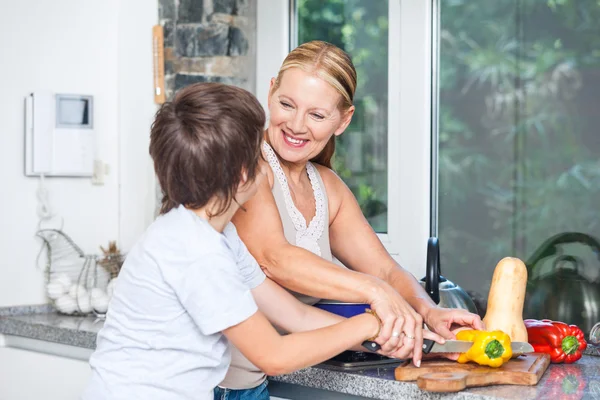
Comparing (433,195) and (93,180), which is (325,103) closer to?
(433,195)

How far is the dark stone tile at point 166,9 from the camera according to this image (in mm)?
2748

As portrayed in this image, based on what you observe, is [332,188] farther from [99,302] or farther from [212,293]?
[99,302]

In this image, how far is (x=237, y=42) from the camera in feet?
9.00

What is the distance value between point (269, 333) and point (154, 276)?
208mm

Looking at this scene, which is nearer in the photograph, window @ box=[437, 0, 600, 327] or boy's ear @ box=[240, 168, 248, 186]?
boy's ear @ box=[240, 168, 248, 186]

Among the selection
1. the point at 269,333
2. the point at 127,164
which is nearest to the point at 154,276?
the point at 269,333

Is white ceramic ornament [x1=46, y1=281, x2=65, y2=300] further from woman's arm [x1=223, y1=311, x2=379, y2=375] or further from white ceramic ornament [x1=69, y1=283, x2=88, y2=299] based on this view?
woman's arm [x1=223, y1=311, x2=379, y2=375]

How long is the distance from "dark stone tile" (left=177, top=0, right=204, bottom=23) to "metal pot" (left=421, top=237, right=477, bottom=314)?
1.16 metres

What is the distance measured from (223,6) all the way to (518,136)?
1.02 meters

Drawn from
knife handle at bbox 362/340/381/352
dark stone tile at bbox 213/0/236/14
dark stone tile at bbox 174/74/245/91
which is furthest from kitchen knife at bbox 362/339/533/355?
dark stone tile at bbox 213/0/236/14

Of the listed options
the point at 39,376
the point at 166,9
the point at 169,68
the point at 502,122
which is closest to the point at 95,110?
the point at 169,68

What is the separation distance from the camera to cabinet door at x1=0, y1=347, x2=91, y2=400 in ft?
7.91

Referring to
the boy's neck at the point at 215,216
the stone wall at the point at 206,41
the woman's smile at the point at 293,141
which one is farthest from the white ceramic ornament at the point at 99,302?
the boy's neck at the point at 215,216

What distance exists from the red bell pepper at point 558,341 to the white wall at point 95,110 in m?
1.36
